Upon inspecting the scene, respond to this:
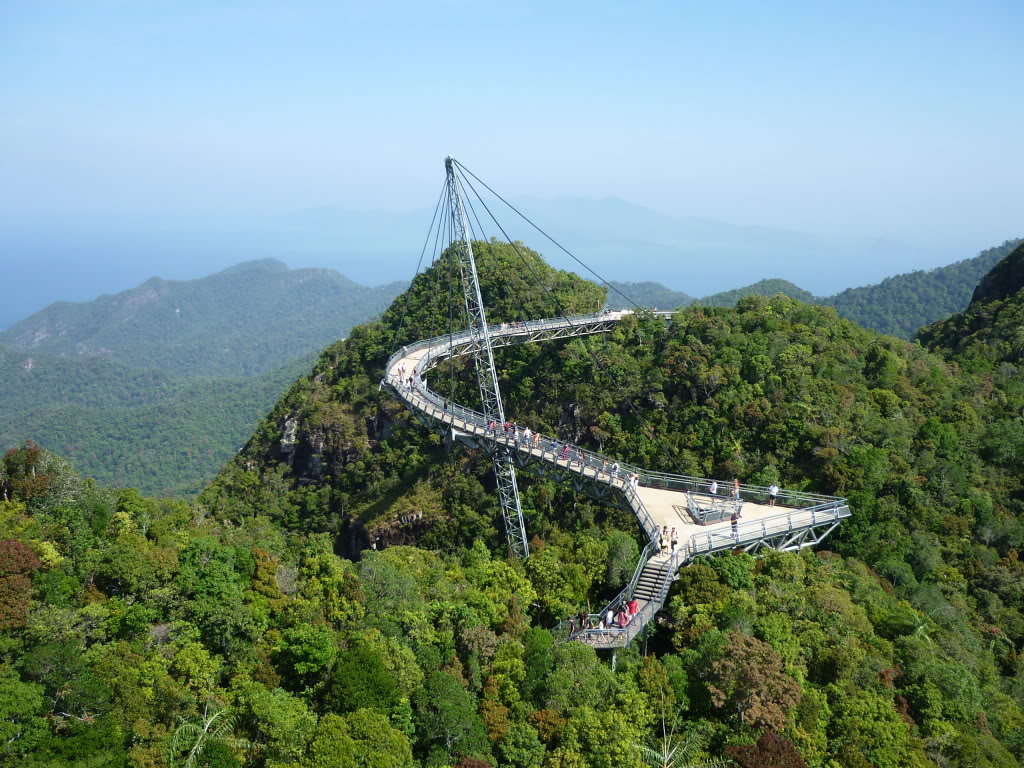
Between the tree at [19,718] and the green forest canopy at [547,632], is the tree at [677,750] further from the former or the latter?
the tree at [19,718]

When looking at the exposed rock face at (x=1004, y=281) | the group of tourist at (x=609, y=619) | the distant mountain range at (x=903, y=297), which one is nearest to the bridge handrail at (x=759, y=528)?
the group of tourist at (x=609, y=619)

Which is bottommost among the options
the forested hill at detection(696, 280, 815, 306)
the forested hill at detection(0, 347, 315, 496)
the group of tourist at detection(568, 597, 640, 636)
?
the forested hill at detection(0, 347, 315, 496)

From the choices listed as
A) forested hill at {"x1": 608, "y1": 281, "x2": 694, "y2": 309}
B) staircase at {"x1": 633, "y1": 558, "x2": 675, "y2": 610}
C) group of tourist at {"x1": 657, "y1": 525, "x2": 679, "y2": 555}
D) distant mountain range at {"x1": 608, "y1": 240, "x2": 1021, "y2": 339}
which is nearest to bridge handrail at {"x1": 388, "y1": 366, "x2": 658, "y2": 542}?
group of tourist at {"x1": 657, "y1": 525, "x2": 679, "y2": 555}

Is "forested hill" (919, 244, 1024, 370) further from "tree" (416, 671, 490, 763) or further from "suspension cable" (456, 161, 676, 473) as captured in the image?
"tree" (416, 671, 490, 763)

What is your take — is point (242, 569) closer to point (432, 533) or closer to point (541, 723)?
point (541, 723)

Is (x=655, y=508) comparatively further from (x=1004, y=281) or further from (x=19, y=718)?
(x=1004, y=281)

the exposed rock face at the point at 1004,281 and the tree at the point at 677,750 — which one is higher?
the exposed rock face at the point at 1004,281

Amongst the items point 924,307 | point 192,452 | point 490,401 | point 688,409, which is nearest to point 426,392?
point 490,401
